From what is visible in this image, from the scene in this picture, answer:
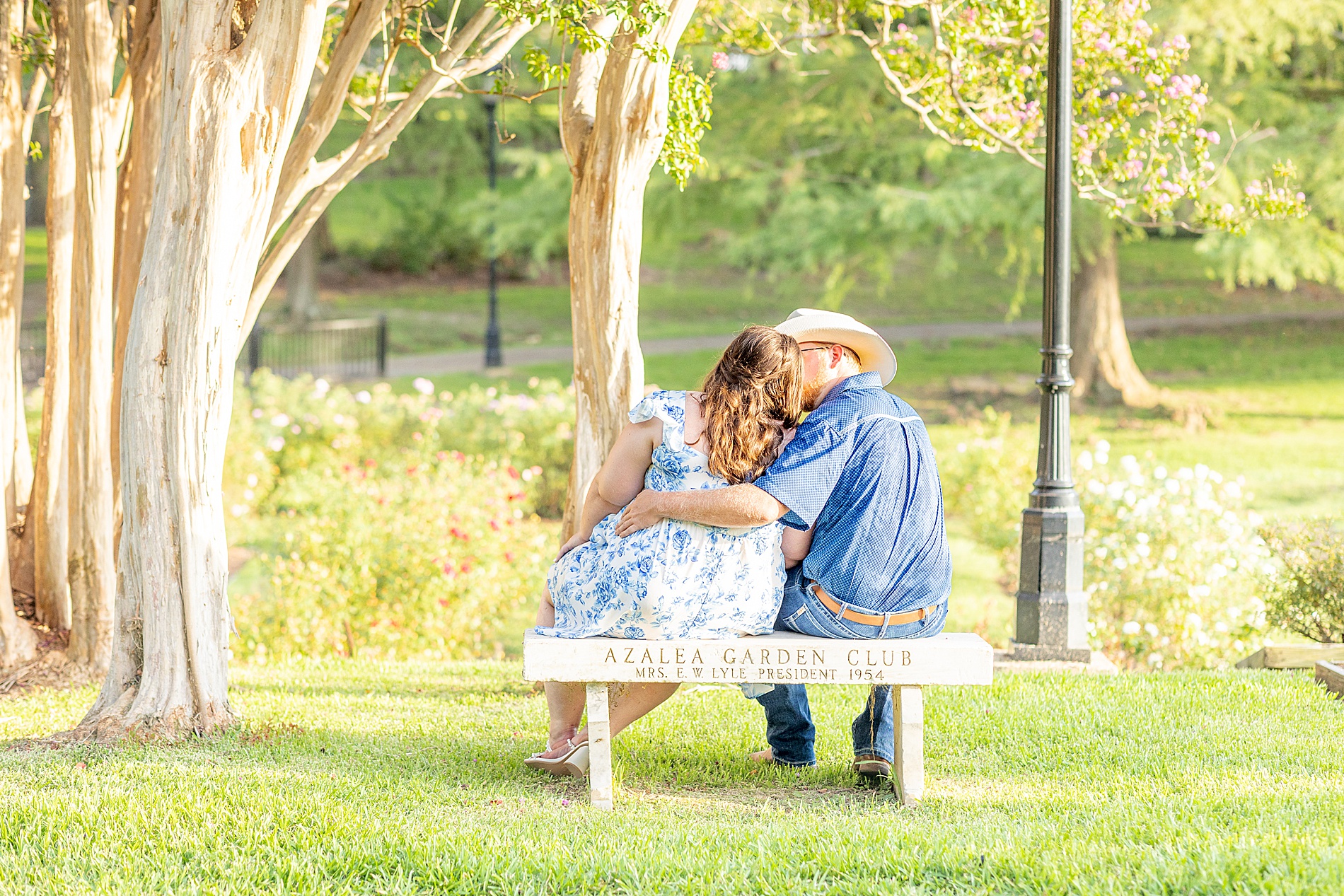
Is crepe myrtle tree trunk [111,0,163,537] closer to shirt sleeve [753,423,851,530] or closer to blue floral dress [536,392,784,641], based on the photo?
blue floral dress [536,392,784,641]

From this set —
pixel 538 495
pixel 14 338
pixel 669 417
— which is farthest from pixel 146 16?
pixel 538 495

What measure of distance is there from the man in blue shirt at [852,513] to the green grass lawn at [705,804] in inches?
22.6

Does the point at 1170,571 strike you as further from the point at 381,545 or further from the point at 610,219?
the point at 381,545

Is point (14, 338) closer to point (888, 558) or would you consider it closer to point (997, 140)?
point (888, 558)

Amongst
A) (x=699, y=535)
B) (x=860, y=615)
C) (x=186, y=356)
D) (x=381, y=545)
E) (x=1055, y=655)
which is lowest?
(x=1055, y=655)

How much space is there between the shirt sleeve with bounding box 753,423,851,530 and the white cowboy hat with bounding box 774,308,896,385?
0.39 m

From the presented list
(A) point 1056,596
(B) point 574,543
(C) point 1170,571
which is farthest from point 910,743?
(C) point 1170,571

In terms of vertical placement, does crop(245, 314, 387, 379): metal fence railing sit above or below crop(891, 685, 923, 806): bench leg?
above

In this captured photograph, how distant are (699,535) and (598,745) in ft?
2.21

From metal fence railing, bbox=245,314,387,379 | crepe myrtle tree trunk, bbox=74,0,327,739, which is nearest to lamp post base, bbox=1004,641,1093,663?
crepe myrtle tree trunk, bbox=74,0,327,739

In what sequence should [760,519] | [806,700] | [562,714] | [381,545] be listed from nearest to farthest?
1. [760,519]
2. [562,714]
3. [806,700]
4. [381,545]

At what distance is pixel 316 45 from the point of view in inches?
178

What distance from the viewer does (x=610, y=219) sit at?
17.0 ft

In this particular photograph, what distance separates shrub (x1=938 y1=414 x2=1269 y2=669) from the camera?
7.14 metres
